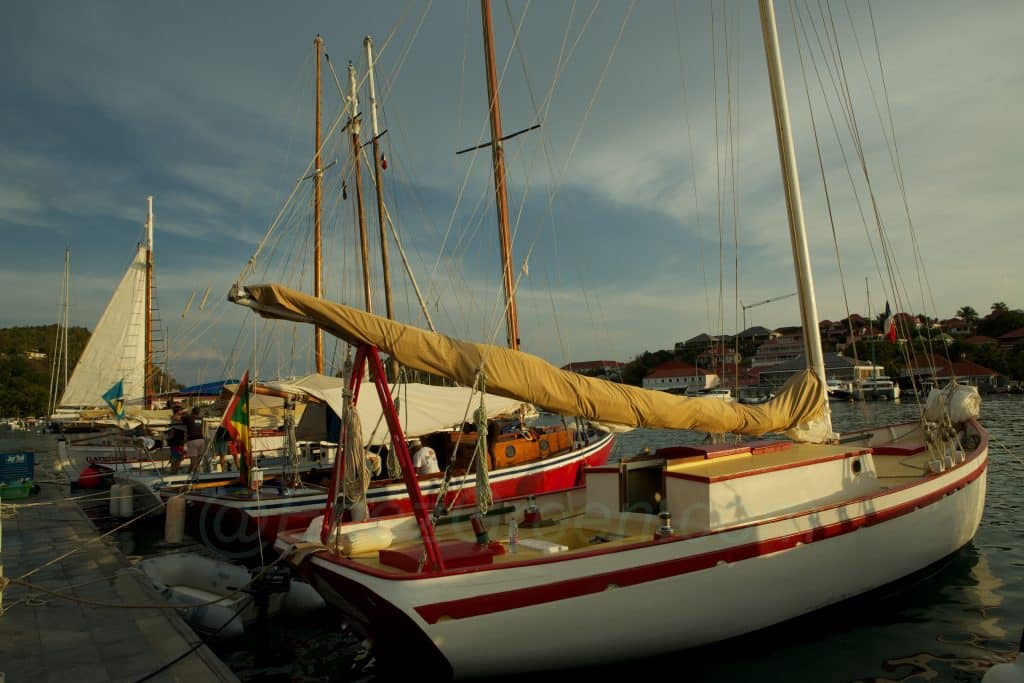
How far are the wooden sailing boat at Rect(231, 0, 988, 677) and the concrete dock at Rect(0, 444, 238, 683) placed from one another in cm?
137

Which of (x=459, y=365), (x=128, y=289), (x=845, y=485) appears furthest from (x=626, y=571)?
(x=128, y=289)

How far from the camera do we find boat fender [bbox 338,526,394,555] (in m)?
6.97

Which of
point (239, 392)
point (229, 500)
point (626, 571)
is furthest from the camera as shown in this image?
point (229, 500)

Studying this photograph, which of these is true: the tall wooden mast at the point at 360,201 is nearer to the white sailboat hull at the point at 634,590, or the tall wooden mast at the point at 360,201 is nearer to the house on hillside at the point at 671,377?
the white sailboat hull at the point at 634,590

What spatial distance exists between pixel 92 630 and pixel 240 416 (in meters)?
3.92

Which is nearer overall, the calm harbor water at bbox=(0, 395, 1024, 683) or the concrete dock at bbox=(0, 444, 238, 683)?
the concrete dock at bbox=(0, 444, 238, 683)

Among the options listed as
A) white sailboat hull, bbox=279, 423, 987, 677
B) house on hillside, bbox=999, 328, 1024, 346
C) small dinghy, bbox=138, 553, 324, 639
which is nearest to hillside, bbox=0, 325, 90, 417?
small dinghy, bbox=138, 553, 324, 639

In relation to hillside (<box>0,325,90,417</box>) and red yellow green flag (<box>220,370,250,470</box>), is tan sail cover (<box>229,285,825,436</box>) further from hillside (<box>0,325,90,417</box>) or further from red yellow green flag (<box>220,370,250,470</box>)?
hillside (<box>0,325,90,417</box>)

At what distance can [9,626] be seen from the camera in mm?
6812

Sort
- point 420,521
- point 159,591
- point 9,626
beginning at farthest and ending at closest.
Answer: point 159,591 < point 9,626 < point 420,521

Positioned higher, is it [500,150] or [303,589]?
[500,150]

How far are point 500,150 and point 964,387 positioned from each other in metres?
13.0

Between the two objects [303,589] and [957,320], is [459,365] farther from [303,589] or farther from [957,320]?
[957,320]

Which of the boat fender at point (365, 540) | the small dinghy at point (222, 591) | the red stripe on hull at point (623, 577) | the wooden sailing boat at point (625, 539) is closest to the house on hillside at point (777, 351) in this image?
the wooden sailing boat at point (625, 539)
